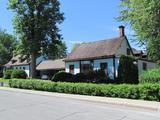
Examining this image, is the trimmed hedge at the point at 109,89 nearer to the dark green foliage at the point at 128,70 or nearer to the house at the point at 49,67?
the dark green foliage at the point at 128,70

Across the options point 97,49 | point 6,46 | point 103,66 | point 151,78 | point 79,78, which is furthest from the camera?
point 6,46

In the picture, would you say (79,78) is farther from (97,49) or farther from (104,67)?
(97,49)

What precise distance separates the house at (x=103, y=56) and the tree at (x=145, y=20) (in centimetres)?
1445

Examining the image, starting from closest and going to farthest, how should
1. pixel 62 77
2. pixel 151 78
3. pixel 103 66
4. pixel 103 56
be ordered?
1. pixel 151 78
2. pixel 62 77
3. pixel 103 56
4. pixel 103 66

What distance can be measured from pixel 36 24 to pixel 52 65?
78.1 ft

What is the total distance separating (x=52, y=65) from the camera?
6762 centimetres

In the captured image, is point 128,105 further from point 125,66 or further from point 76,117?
point 125,66

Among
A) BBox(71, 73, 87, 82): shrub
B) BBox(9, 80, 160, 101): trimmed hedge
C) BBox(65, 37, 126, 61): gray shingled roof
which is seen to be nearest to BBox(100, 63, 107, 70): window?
BBox(65, 37, 126, 61): gray shingled roof

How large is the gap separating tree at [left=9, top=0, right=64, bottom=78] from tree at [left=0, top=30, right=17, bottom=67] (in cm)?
5035

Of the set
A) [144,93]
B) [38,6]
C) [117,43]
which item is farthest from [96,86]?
[38,6]

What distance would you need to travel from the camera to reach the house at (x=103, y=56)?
1668 inches

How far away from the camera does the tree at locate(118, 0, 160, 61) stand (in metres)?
24.1

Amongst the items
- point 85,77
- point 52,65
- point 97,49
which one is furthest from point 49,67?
point 85,77

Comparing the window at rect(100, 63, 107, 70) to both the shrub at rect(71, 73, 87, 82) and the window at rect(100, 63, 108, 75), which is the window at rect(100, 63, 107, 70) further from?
the shrub at rect(71, 73, 87, 82)
